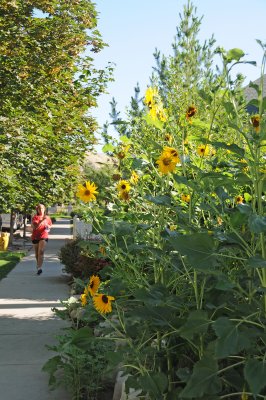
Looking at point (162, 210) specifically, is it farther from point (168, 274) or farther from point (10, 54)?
point (10, 54)

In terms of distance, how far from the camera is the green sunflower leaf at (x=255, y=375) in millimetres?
2291

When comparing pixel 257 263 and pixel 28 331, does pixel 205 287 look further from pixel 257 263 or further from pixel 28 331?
pixel 28 331

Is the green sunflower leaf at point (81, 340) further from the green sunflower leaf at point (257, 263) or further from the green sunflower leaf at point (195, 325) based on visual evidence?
the green sunflower leaf at point (257, 263)

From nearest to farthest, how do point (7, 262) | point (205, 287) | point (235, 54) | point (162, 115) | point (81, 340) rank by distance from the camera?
point (235, 54), point (81, 340), point (205, 287), point (162, 115), point (7, 262)

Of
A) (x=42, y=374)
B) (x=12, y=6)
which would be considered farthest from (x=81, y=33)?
(x=42, y=374)

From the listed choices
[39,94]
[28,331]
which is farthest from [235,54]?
[39,94]

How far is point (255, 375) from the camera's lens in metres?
2.34

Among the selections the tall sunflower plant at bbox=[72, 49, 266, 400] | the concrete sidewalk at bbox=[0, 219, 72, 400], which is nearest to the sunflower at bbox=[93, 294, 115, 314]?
the tall sunflower plant at bbox=[72, 49, 266, 400]

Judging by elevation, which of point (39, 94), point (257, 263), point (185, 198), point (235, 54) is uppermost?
point (39, 94)

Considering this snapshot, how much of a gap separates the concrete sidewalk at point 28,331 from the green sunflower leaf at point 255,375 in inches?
111

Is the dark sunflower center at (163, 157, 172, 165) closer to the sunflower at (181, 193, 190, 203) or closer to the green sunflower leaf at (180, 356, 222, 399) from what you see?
the sunflower at (181, 193, 190, 203)

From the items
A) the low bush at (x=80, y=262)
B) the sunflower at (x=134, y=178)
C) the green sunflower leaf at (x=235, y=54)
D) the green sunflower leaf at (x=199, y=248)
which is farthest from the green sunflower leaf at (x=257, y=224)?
the low bush at (x=80, y=262)

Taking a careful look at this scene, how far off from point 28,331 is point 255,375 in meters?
5.27

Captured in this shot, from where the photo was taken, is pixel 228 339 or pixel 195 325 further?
pixel 195 325
